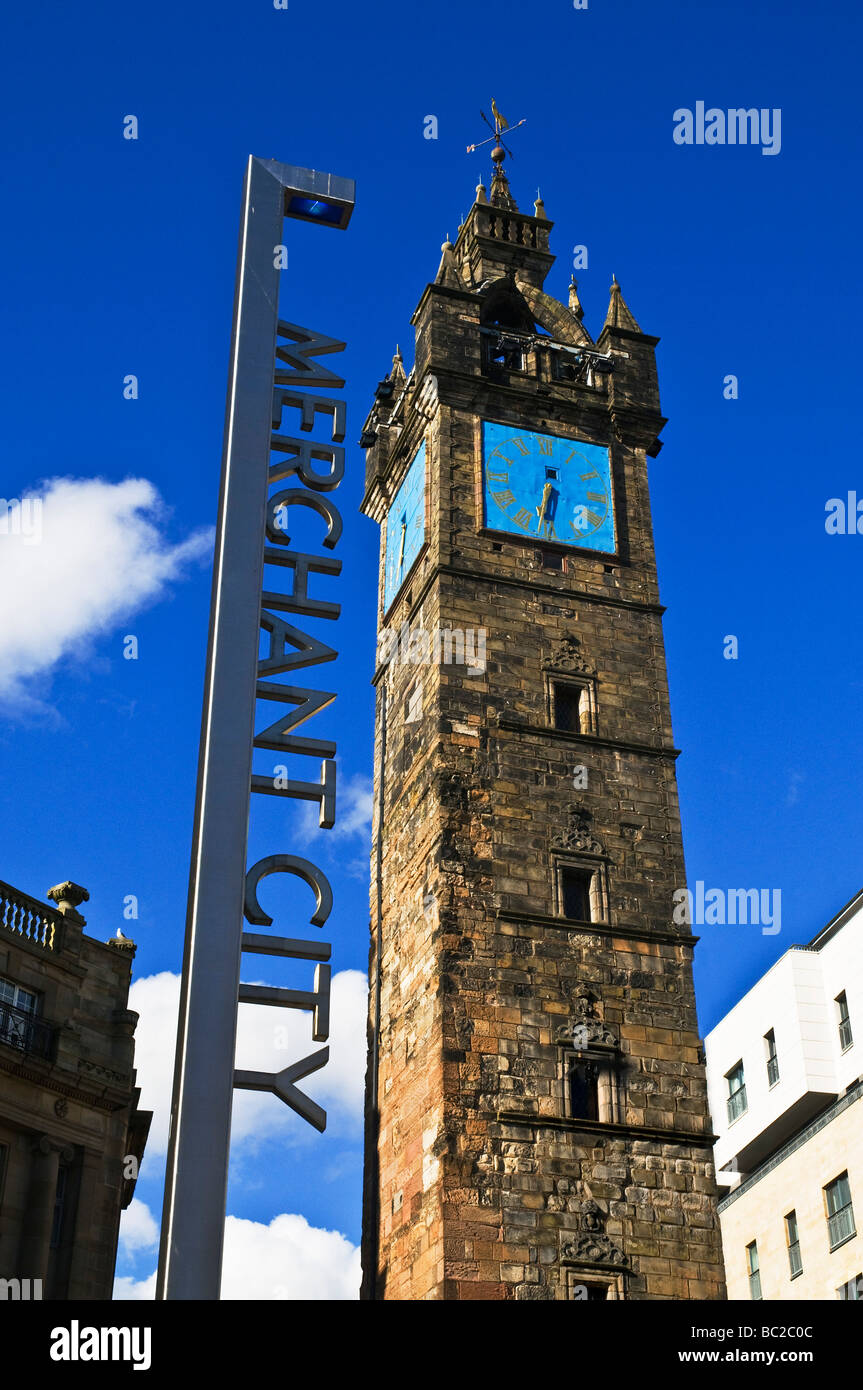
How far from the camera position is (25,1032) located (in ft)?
88.2

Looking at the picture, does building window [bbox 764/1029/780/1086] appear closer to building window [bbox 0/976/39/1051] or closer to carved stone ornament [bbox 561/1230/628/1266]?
carved stone ornament [bbox 561/1230/628/1266]

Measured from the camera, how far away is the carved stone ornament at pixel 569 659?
36.0 meters

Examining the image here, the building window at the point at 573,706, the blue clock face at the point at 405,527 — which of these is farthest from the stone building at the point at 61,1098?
the blue clock face at the point at 405,527

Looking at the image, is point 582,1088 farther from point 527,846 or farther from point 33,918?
point 33,918

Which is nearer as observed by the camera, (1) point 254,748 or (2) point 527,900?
(1) point 254,748

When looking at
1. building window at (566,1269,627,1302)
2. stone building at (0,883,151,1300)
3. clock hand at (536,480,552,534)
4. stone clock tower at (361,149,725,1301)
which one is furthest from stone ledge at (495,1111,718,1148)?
clock hand at (536,480,552,534)

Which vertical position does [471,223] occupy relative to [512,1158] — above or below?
above

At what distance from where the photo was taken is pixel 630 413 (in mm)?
40438

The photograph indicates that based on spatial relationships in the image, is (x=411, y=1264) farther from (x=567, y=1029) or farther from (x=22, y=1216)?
(x=22, y=1216)

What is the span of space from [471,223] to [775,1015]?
2510cm

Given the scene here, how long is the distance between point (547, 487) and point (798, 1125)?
22.3 meters

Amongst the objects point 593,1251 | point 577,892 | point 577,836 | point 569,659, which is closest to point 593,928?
point 577,892
